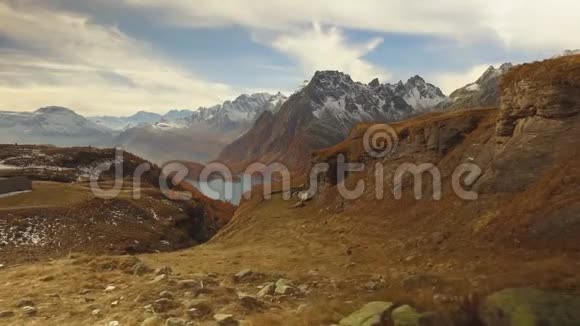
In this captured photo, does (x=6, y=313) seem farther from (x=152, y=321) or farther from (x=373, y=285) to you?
(x=373, y=285)

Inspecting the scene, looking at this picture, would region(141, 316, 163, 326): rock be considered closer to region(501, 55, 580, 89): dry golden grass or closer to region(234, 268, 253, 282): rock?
region(234, 268, 253, 282): rock

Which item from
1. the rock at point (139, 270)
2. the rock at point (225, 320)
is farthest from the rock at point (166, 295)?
the rock at point (139, 270)

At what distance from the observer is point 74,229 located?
5056 cm

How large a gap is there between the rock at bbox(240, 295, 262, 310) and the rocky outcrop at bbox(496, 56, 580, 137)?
2104cm

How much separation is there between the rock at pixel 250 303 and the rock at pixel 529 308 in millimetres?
A: 7729

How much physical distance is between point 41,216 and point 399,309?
47.8 m

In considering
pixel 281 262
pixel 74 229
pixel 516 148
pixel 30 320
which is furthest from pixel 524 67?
pixel 74 229

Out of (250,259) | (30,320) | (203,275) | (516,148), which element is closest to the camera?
(30,320)

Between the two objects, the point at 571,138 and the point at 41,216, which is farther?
the point at 41,216

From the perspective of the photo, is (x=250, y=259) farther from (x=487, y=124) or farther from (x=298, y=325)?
(x=487, y=124)

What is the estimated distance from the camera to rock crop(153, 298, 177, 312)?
56.1ft

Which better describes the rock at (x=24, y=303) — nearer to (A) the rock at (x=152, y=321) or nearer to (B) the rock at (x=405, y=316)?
(A) the rock at (x=152, y=321)

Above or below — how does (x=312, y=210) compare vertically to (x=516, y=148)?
below

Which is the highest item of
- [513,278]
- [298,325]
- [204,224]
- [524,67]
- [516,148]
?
[524,67]
